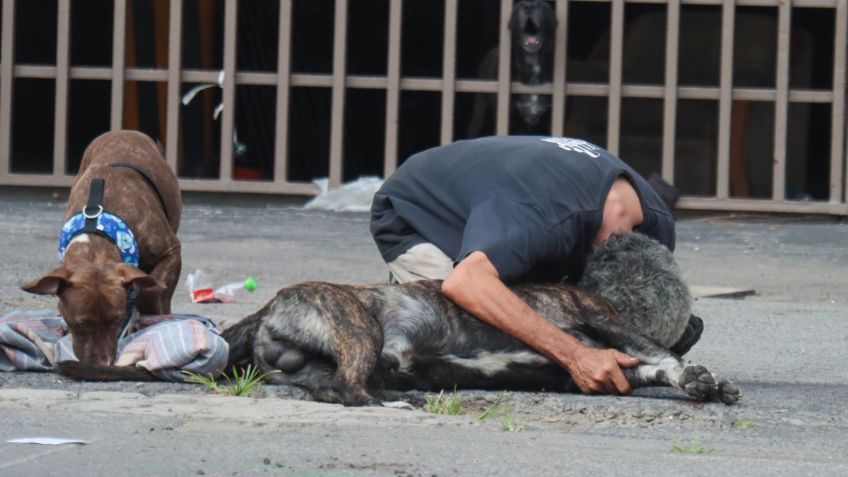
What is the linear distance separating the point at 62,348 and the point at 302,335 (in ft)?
4.11

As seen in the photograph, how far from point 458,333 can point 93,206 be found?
2.31 m

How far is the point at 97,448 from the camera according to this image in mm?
4250

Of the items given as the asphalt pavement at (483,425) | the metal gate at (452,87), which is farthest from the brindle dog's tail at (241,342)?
the metal gate at (452,87)

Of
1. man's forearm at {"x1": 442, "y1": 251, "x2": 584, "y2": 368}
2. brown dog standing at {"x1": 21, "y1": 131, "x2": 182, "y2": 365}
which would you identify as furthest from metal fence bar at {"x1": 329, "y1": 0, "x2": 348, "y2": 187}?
man's forearm at {"x1": 442, "y1": 251, "x2": 584, "y2": 368}

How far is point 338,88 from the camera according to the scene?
1219 cm

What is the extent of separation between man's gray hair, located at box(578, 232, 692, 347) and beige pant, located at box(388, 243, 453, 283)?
62 cm

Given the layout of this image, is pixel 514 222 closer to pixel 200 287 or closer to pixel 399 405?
pixel 399 405

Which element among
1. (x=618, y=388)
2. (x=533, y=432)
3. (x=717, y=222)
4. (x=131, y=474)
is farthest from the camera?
(x=717, y=222)

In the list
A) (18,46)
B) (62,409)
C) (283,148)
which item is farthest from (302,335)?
(18,46)

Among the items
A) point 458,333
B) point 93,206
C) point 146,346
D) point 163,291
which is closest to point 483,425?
point 458,333

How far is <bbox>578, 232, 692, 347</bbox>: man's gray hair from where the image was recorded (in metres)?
5.75

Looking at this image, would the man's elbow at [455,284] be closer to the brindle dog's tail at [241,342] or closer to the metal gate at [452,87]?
the brindle dog's tail at [241,342]

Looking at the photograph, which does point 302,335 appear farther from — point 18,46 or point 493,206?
point 18,46

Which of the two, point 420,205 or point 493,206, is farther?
point 420,205
